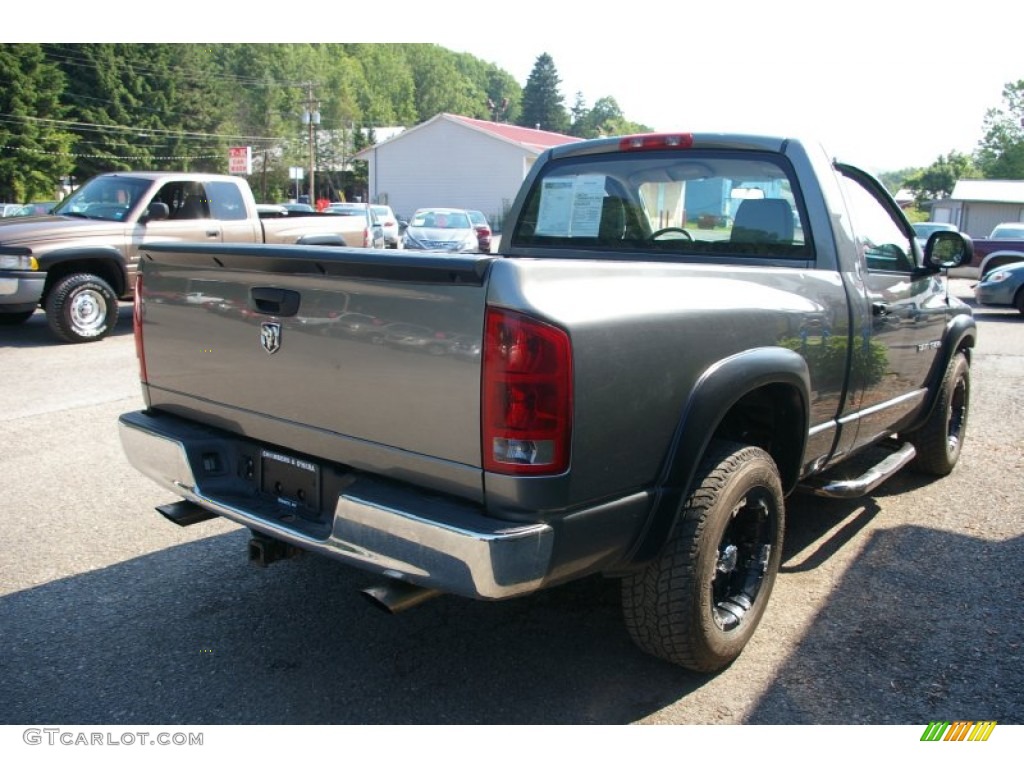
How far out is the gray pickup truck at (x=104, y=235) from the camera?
9086 millimetres

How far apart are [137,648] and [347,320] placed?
1.58 meters

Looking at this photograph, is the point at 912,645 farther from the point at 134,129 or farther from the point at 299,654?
the point at 134,129

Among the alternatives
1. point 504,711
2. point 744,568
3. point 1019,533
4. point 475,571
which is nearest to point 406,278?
point 475,571

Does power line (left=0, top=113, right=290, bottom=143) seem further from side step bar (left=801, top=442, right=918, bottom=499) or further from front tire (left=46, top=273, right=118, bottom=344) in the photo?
side step bar (left=801, top=442, right=918, bottom=499)

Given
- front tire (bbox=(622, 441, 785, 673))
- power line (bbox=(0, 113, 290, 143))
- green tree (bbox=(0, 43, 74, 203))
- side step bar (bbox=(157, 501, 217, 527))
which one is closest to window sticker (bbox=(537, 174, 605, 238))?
front tire (bbox=(622, 441, 785, 673))

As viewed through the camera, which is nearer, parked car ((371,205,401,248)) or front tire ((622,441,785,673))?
front tire ((622,441,785,673))

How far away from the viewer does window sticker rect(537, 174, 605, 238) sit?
Result: 13.9 feet

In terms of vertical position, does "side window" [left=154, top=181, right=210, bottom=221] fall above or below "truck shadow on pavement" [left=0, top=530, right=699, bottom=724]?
above

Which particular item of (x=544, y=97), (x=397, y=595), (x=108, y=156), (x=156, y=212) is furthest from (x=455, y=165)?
(x=544, y=97)

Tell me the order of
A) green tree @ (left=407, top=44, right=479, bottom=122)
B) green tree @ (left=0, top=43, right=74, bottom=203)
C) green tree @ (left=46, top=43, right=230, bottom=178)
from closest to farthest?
green tree @ (left=0, top=43, right=74, bottom=203)
green tree @ (left=46, top=43, right=230, bottom=178)
green tree @ (left=407, top=44, right=479, bottom=122)

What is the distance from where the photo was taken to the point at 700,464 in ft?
9.28

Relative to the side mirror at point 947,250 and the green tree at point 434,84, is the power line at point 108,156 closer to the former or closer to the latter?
the green tree at point 434,84

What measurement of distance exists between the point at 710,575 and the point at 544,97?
97.6 m

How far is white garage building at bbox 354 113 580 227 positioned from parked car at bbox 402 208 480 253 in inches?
950
